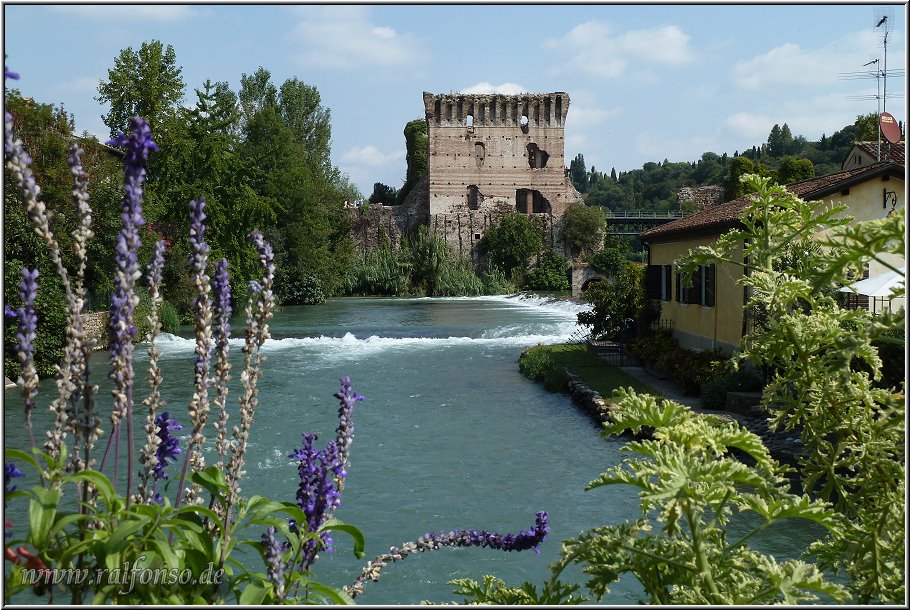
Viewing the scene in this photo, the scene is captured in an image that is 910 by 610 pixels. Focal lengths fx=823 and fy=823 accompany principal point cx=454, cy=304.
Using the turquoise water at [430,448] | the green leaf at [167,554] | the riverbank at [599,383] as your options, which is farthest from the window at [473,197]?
the green leaf at [167,554]

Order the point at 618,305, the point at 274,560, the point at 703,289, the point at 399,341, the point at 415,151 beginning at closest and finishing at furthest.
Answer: the point at 274,560, the point at 703,289, the point at 618,305, the point at 399,341, the point at 415,151

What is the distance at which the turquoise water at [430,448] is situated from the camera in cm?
731

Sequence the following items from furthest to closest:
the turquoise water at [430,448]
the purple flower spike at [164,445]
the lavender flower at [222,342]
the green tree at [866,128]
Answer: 1. the green tree at [866,128]
2. the turquoise water at [430,448]
3. the purple flower spike at [164,445]
4. the lavender flower at [222,342]

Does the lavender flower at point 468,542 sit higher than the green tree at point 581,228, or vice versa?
the green tree at point 581,228

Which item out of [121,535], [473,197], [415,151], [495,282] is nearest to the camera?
[121,535]

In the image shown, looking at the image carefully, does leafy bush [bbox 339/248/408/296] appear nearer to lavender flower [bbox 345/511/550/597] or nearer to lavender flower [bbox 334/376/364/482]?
lavender flower [bbox 345/511/550/597]

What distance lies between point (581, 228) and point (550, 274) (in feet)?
14.7

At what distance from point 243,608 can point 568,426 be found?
11093 millimetres

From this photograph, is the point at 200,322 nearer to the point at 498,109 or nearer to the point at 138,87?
the point at 138,87

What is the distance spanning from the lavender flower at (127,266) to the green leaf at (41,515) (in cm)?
20

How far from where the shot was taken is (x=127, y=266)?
91.3 inches

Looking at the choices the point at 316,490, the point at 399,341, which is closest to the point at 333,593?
the point at 316,490

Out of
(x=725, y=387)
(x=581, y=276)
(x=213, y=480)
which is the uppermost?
(x=213, y=480)

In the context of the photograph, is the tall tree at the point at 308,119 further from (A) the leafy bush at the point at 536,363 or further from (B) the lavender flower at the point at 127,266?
(B) the lavender flower at the point at 127,266
